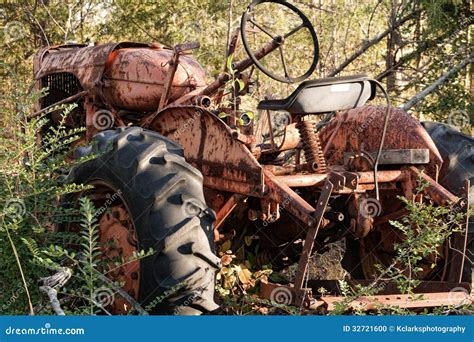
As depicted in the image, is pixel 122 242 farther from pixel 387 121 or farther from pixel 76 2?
pixel 76 2

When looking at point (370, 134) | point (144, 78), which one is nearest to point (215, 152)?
point (370, 134)

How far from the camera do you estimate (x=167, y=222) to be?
4117 millimetres

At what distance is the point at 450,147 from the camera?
568cm

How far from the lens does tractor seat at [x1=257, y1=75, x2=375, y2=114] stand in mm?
4660

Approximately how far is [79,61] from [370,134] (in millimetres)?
2677

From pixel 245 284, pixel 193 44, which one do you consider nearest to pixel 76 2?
pixel 193 44

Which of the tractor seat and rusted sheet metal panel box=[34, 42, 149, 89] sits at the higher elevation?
rusted sheet metal panel box=[34, 42, 149, 89]

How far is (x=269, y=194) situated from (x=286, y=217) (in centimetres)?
72

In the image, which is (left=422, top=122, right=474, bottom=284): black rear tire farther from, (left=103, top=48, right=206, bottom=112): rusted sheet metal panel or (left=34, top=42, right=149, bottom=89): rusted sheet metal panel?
(left=34, top=42, right=149, bottom=89): rusted sheet metal panel

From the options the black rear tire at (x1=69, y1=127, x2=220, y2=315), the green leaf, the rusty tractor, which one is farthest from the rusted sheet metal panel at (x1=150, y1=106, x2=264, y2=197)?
the black rear tire at (x1=69, y1=127, x2=220, y2=315)

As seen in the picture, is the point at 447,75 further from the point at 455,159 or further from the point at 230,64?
the point at 230,64

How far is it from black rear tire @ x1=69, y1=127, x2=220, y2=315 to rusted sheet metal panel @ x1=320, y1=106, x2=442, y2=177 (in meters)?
1.50

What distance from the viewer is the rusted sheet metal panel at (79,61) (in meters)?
6.45

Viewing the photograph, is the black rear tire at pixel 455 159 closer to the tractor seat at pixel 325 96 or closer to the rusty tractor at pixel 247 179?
the rusty tractor at pixel 247 179
